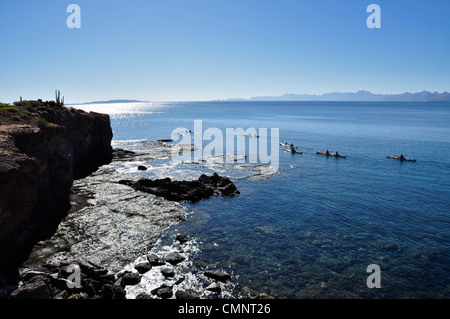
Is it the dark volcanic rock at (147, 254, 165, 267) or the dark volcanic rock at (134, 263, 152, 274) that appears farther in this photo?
the dark volcanic rock at (147, 254, 165, 267)

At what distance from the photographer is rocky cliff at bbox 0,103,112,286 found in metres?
22.5

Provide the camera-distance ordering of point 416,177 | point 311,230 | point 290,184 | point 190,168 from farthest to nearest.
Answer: point 190,168 → point 416,177 → point 290,184 → point 311,230

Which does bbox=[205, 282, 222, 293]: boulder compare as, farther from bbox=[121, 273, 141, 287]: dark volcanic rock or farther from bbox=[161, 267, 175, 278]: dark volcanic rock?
bbox=[121, 273, 141, 287]: dark volcanic rock

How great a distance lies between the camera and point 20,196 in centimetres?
2348

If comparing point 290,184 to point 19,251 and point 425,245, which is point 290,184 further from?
point 19,251

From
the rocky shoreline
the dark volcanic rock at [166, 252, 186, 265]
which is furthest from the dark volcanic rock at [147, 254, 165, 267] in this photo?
the dark volcanic rock at [166, 252, 186, 265]

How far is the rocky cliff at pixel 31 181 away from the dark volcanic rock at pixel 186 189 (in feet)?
38.3

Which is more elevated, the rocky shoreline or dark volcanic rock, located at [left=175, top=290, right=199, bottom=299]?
the rocky shoreline

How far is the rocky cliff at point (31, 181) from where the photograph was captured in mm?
22516

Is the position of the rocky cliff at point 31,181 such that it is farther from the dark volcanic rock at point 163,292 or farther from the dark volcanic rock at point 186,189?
the dark volcanic rock at point 186,189

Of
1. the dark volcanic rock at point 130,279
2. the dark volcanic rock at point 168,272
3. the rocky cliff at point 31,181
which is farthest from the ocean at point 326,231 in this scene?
the rocky cliff at point 31,181

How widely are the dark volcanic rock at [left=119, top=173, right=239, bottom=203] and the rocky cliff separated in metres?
11.7

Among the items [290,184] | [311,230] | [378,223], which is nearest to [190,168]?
[290,184]
